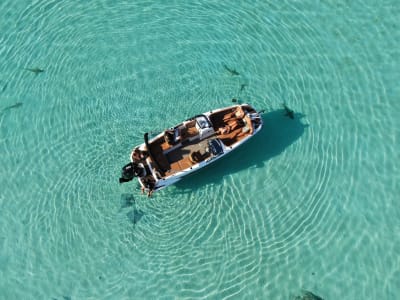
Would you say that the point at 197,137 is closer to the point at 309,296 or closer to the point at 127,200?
the point at 127,200

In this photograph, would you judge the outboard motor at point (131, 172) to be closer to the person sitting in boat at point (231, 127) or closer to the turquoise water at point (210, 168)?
the turquoise water at point (210, 168)

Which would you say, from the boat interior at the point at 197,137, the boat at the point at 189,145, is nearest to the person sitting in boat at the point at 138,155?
the boat at the point at 189,145

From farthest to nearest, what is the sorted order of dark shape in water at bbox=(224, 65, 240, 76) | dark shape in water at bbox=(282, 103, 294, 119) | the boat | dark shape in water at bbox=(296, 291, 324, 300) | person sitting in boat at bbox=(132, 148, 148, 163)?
dark shape in water at bbox=(224, 65, 240, 76), dark shape in water at bbox=(282, 103, 294, 119), person sitting in boat at bbox=(132, 148, 148, 163), the boat, dark shape in water at bbox=(296, 291, 324, 300)

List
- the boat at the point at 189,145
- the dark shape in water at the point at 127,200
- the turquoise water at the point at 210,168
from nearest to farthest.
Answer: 1. the turquoise water at the point at 210,168
2. the boat at the point at 189,145
3. the dark shape in water at the point at 127,200

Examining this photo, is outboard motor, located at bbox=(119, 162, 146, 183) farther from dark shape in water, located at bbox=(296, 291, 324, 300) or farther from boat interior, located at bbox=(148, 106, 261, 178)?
dark shape in water, located at bbox=(296, 291, 324, 300)

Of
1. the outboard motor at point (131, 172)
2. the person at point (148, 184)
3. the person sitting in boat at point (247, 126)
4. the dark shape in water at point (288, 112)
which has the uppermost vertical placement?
the dark shape in water at point (288, 112)

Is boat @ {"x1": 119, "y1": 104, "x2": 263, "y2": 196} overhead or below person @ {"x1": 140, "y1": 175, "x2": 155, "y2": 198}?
overhead

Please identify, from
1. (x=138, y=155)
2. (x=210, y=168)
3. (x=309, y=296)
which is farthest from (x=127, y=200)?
(x=309, y=296)

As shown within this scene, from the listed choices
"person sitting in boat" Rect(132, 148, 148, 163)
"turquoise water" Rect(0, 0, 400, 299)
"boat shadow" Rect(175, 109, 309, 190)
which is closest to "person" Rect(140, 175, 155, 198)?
"person sitting in boat" Rect(132, 148, 148, 163)
